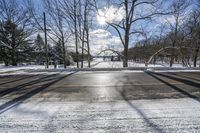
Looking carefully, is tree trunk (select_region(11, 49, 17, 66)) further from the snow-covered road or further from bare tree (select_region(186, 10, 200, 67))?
the snow-covered road

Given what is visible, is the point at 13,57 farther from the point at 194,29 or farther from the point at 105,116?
the point at 105,116

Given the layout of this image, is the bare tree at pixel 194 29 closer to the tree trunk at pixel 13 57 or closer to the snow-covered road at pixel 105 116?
the snow-covered road at pixel 105 116

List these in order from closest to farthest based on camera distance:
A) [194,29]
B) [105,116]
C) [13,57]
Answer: [105,116]
[194,29]
[13,57]

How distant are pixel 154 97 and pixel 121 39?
1453 cm

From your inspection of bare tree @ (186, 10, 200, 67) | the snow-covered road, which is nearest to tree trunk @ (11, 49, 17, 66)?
bare tree @ (186, 10, 200, 67)

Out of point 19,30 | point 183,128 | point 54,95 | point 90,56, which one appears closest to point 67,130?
point 183,128

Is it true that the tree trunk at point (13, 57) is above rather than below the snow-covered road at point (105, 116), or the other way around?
above

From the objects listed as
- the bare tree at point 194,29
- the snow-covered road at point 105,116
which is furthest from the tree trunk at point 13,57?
the snow-covered road at point 105,116

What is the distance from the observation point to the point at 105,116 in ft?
14.7

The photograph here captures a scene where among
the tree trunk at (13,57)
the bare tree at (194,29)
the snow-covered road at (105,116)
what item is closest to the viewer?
the snow-covered road at (105,116)

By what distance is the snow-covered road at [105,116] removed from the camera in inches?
152

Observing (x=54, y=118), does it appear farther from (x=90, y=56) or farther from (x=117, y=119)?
(x=90, y=56)

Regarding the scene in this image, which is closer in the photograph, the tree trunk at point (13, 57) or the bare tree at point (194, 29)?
the bare tree at point (194, 29)

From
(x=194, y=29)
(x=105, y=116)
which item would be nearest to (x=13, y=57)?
(x=194, y=29)
